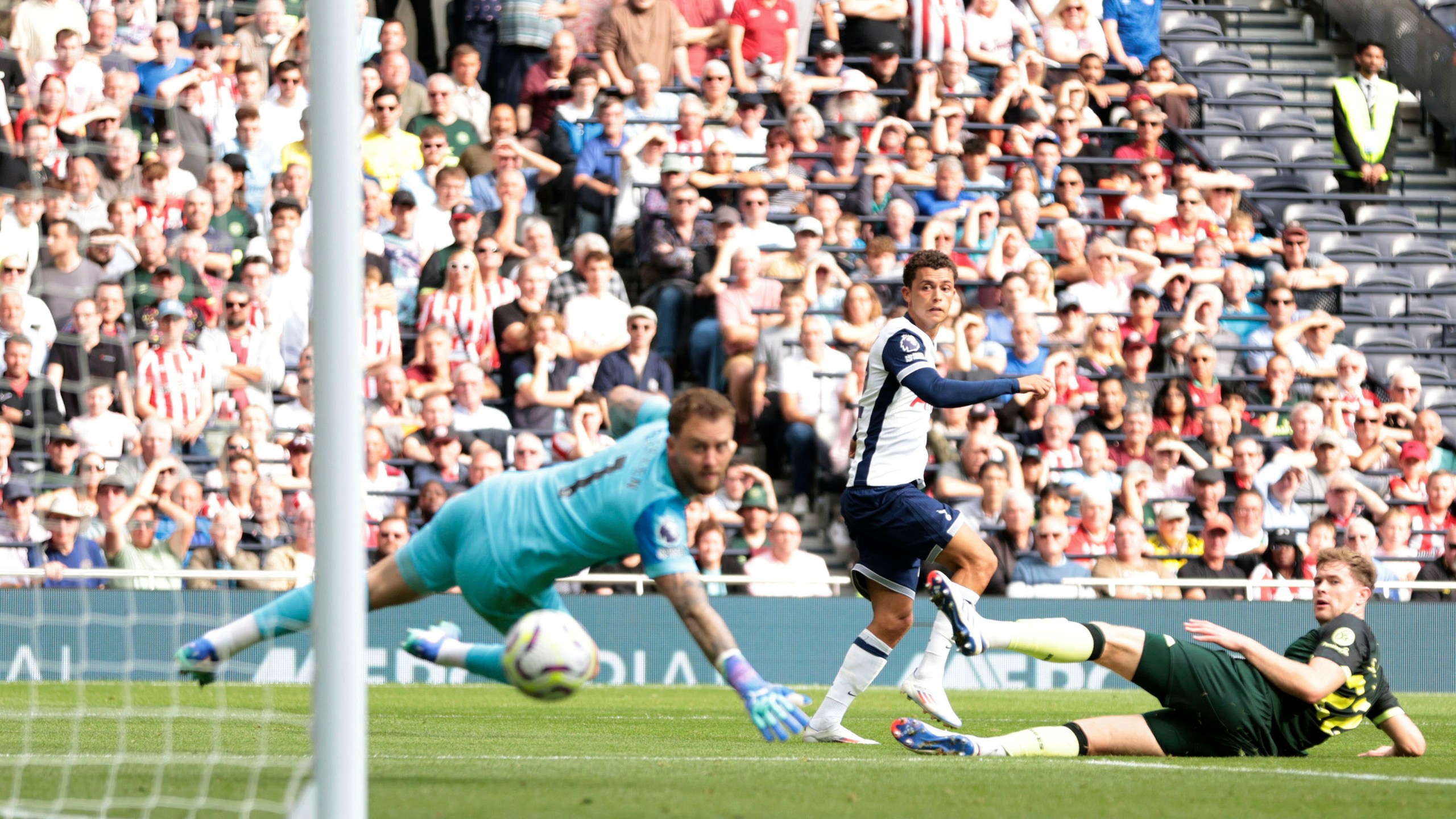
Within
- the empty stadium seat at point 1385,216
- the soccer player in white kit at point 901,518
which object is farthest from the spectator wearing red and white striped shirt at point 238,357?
the empty stadium seat at point 1385,216

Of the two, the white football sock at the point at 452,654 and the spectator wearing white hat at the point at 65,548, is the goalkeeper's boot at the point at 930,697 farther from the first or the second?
the spectator wearing white hat at the point at 65,548

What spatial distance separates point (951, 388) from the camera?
816cm

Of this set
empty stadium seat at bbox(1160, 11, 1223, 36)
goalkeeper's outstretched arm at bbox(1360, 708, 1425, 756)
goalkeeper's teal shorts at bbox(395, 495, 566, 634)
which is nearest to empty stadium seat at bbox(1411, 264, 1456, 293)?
empty stadium seat at bbox(1160, 11, 1223, 36)

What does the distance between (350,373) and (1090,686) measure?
10780 millimetres

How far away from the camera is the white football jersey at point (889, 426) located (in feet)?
28.2

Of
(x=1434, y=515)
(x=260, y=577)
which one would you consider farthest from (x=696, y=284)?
(x=1434, y=515)

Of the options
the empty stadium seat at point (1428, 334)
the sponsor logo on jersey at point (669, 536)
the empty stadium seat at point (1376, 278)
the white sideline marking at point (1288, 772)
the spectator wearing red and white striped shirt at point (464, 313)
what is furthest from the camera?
the empty stadium seat at point (1376, 278)

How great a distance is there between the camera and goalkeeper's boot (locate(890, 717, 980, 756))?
25.6ft

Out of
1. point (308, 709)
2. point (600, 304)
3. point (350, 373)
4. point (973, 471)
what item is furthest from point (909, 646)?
point (350, 373)

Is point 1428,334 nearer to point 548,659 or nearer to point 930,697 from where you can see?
point 930,697

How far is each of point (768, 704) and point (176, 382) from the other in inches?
224

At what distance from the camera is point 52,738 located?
8586 millimetres

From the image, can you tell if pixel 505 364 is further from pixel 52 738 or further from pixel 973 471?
pixel 52 738

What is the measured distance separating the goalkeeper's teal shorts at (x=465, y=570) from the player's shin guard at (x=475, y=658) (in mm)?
217
